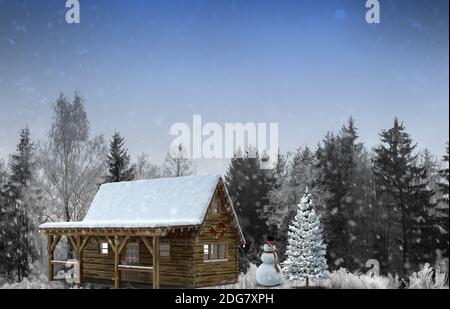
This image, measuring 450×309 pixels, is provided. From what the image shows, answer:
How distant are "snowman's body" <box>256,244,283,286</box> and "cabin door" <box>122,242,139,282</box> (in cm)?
574

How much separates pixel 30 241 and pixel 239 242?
694 inches

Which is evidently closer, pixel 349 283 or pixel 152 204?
pixel 349 283

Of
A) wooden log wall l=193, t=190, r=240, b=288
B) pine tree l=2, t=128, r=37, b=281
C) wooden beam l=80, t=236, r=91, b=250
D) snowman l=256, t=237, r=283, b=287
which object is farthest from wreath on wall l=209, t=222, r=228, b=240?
pine tree l=2, t=128, r=37, b=281

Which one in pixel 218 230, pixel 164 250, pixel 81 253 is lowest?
pixel 81 253

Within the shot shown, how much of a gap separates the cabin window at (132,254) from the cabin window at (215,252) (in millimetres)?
3236

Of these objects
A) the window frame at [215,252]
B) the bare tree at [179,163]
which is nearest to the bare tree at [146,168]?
the bare tree at [179,163]

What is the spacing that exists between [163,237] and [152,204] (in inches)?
83.7

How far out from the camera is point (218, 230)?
29.4m

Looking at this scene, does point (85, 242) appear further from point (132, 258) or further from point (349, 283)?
point (349, 283)

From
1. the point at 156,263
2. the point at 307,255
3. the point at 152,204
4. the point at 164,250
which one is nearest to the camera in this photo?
the point at 156,263

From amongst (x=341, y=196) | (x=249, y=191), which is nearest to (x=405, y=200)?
(x=341, y=196)

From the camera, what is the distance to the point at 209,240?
95.0 ft
